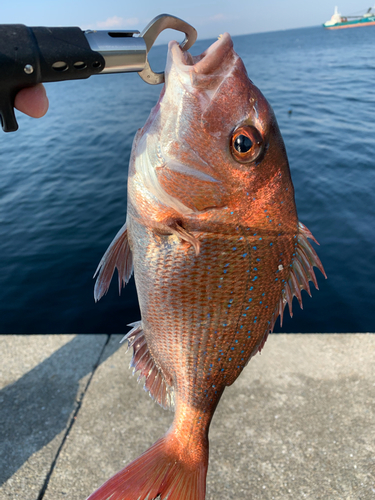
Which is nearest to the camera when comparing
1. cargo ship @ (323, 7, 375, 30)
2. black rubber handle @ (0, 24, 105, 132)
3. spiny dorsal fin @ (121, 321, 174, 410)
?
black rubber handle @ (0, 24, 105, 132)

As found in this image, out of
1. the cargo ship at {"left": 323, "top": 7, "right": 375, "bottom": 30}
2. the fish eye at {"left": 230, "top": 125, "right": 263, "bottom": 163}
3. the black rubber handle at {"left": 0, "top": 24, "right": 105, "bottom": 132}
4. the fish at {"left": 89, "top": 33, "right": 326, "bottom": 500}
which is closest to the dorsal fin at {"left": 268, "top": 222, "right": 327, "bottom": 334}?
the fish at {"left": 89, "top": 33, "right": 326, "bottom": 500}

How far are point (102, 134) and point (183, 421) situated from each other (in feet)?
46.2

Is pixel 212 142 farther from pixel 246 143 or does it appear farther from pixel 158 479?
pixel 158 479

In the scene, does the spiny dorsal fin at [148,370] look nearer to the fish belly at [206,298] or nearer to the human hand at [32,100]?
the fish belly at [206,298]

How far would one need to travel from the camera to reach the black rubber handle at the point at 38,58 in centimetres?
101

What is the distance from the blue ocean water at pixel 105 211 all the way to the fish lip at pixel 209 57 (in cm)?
433

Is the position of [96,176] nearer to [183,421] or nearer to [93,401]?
[93,401]

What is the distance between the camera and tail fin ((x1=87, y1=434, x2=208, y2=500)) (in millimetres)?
1533

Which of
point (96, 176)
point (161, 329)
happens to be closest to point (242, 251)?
point (161, 329)

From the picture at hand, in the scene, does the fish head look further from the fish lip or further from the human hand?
the human hand

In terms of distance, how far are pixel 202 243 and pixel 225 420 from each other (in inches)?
79.3

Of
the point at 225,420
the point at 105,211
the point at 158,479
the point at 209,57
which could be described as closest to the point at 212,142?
the point at 209,57

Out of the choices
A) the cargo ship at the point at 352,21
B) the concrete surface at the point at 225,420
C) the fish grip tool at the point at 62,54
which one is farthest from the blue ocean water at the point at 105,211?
the cargo ship at the point at 352,21

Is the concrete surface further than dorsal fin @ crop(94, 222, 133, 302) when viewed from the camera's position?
Yes
